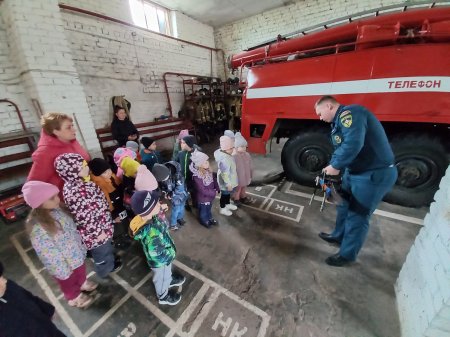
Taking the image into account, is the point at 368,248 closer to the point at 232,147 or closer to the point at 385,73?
the point at 232,147

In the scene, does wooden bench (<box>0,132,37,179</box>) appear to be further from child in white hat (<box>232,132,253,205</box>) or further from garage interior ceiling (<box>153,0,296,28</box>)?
garage interior ceiling (<box>153,0,296,28</box>)

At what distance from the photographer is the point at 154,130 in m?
5.94

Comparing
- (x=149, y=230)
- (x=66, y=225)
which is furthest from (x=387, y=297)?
(x=66, y=225)

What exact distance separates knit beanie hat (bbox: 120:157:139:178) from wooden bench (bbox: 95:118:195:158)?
310 centimetres

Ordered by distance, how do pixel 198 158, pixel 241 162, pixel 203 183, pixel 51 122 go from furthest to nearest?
pixel 241 162
pixel 203 183
pixel 198 158
pixel 51 122

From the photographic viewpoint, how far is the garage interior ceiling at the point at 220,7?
6023 mm

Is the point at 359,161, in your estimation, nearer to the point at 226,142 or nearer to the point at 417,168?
the point at 226,142

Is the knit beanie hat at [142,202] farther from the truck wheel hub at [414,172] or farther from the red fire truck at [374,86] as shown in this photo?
the truck wheel hub at [414,172]

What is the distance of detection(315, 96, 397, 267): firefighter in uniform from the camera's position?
5.66ft

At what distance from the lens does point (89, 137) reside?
4.11m

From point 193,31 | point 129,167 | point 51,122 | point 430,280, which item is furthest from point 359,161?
point 193,31

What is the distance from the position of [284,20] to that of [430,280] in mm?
8020

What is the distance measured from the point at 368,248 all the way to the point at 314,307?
1.13 meters

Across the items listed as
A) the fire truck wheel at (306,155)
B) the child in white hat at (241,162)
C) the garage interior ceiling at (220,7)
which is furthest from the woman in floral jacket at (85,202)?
the garage interior ceiling at (220,7)
